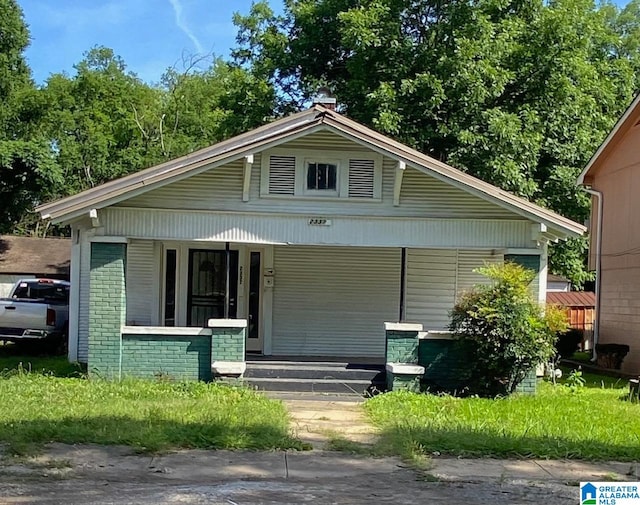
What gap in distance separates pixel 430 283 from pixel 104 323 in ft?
21.7

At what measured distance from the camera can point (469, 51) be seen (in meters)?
21.6

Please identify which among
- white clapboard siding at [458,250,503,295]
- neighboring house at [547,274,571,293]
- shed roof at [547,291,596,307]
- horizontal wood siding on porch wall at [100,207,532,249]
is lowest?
shed roof at [547,291,596,307]

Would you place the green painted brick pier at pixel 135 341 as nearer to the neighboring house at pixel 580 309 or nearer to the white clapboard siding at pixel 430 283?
the white clapboard siding at pixel 430 283

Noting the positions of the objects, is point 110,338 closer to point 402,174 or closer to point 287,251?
point 287,251

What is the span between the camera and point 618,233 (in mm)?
19250

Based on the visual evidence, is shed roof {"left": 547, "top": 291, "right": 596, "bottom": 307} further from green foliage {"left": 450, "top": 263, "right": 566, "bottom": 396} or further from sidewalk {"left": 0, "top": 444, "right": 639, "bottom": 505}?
sidewalk {"left": 0, "top": 444, "right": 639, "bottom": 505}

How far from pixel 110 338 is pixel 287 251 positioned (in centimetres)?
424

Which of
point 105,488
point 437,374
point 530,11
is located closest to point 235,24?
point 530,11

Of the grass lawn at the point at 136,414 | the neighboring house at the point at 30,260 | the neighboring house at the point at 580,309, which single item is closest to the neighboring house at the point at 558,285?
the neighboring house at the point at 580,309

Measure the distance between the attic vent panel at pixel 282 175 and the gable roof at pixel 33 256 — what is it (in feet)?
73.4

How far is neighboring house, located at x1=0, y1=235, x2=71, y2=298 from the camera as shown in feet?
107

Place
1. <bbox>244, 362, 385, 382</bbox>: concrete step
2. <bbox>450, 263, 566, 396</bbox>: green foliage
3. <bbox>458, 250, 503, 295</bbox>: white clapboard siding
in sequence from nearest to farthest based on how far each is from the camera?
<bbox>450, 263, 566, 396</bbox>: green foliage < <bbox>244, 362, 385, 382</bbox>: concrete step < <bbox>458, 250, 503, 295</bbox>: white clapboard siding

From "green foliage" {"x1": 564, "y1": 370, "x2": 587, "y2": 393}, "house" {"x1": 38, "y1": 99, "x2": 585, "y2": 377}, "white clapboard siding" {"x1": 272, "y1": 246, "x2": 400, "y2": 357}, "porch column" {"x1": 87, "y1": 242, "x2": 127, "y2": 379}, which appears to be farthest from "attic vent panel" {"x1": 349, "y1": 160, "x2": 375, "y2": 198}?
"green foliage" {"x1": 564, "y1": 370, "x2": 587, "y2": 393}

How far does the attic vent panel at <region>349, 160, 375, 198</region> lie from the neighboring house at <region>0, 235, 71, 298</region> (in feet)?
74.1
